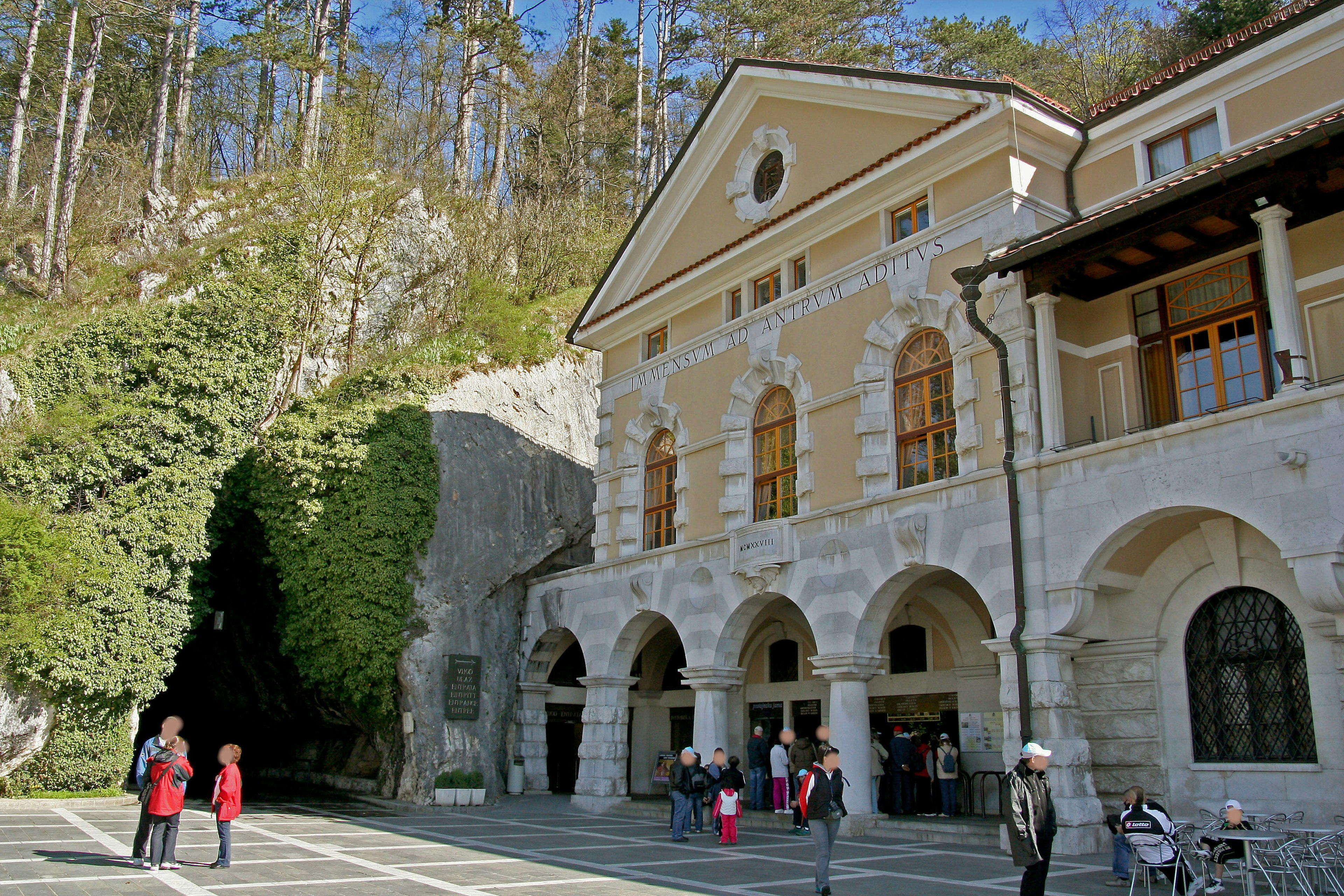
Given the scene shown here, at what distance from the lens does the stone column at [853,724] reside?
15.7 metres

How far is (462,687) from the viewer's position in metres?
22.5

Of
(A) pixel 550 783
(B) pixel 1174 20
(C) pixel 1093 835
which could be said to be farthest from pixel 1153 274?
(B) pixel 1174 20

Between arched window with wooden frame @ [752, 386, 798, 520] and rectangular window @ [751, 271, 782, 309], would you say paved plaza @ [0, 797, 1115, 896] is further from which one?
rectangular window @ [751, 271, 782, 309]

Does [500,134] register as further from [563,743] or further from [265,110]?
[563,743]

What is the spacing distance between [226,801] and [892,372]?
11.6m

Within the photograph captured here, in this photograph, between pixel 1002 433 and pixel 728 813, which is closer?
pixel 1002 433

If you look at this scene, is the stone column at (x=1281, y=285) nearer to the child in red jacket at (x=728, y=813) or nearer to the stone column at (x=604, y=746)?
the child in red jacket at (x=728, y=813)

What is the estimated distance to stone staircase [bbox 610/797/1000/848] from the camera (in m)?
14.4

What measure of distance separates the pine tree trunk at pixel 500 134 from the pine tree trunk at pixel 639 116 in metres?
5.45

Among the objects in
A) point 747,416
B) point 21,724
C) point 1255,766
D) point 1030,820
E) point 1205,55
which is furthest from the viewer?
→ point 747,416

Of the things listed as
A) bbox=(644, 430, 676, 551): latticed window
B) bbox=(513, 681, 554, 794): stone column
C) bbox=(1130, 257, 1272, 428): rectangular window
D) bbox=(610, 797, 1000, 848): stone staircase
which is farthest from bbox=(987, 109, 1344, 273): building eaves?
bbox=(513, 681, 554, 794): stone column

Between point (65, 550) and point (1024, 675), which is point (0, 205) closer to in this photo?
point (65, 550)

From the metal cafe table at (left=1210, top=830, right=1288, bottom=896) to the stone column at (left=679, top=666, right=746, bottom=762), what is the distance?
10063mm

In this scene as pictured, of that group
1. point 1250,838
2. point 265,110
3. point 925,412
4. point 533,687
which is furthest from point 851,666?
point 265,110
